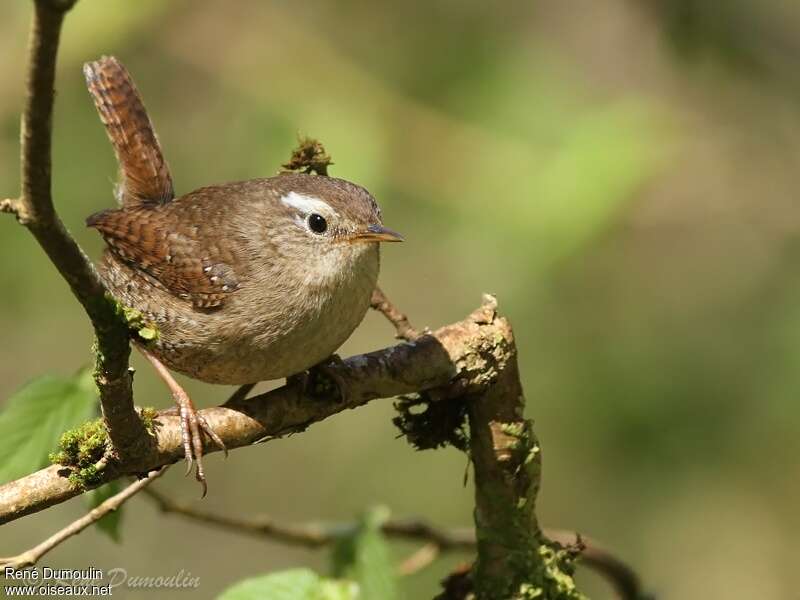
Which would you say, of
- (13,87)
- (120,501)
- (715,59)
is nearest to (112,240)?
(120,501)

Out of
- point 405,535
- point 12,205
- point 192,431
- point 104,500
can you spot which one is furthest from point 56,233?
point 405,535

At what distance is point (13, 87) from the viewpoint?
16.8 ft

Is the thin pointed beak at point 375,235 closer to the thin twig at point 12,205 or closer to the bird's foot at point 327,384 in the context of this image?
the bird's foot at point 327,384

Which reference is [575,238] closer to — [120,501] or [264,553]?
[120,501]

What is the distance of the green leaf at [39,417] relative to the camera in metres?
2.65

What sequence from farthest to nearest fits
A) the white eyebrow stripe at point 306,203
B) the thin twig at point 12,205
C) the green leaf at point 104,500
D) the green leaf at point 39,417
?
the white eyebrow stripe at point 306,203, the green leaf at point 104,500, the green leaf at point 39,417, the thin twig at point 12,205

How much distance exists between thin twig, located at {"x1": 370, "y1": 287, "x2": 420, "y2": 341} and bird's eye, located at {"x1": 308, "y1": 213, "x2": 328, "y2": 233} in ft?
0.92

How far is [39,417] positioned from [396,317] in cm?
102

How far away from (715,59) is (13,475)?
12.2ft

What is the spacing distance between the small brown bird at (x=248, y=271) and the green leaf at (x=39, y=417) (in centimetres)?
24

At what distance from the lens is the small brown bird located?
3055mm

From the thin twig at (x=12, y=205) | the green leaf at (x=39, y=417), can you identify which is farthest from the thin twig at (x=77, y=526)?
the thin twig at (x=12, y=205)

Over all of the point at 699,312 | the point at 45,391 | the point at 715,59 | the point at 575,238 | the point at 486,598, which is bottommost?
the point at 486,598
